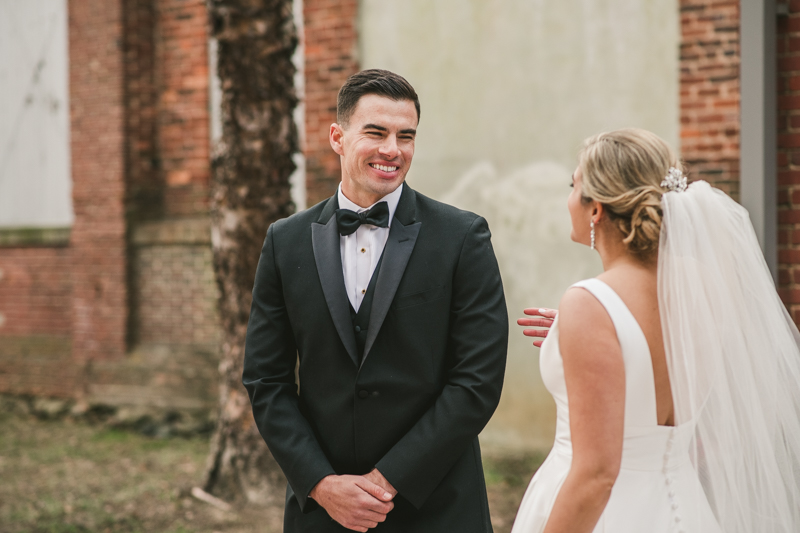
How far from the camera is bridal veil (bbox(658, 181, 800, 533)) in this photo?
1834 millimetres

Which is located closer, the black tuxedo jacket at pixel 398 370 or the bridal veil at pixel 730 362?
the bridal veil at pixel 730 362

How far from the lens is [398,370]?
2.16 m

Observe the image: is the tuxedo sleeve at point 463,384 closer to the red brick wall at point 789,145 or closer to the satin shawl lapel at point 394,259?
the satin shawl lapel at point 394,259

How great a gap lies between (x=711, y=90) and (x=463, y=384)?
14.4 feet

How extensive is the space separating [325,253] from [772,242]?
2719mm

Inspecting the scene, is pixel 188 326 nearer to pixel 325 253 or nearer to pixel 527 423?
pixel 527 423

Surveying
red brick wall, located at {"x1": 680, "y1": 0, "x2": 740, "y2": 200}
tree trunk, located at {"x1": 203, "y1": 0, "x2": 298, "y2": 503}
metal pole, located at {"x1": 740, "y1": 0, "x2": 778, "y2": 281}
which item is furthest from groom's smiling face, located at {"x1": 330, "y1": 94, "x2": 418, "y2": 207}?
red brick wall, located at {"x1": 680, "y1": 0, "x2": 740, "y2": 200}

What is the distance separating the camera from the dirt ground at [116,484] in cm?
482

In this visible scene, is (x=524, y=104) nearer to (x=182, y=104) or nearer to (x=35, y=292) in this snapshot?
(x=182, y=104)

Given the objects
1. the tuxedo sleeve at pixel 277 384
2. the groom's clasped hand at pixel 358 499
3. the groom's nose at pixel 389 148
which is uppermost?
the groom's nose at pixel 389 148

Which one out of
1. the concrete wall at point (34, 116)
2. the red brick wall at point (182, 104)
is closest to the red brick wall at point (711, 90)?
the red brick wall at point (182, 104)

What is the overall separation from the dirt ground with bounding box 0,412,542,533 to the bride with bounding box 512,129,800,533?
3.08m

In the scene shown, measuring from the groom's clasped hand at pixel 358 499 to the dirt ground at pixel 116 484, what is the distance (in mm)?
2752

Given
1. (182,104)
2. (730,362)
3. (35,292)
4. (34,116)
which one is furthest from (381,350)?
(34,116)
